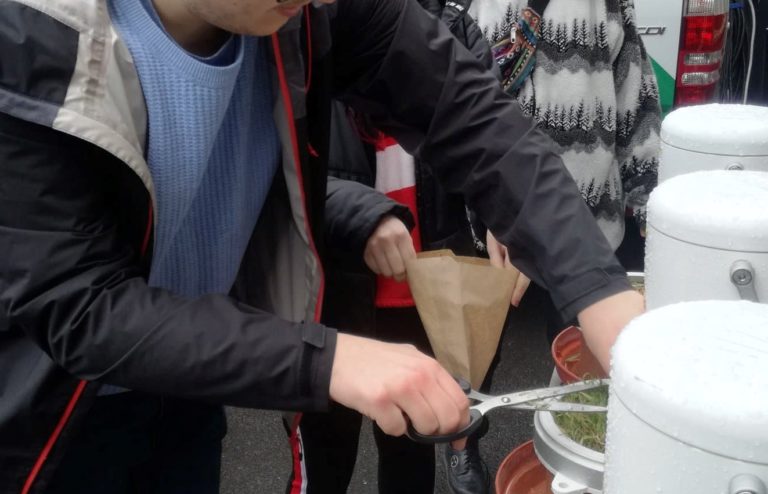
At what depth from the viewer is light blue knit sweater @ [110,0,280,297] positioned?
3.80 ft

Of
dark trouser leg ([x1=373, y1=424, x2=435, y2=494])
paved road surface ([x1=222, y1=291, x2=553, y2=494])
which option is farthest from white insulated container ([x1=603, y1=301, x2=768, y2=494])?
paved road surface ([x1=222, y1=291, x2=553, y2=494])

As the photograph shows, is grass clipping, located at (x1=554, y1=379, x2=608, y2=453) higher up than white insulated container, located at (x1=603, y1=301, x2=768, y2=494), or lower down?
lower down

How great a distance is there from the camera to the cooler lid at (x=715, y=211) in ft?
3.14

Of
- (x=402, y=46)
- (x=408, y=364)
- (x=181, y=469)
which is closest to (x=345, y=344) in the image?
(x=408, y=364)

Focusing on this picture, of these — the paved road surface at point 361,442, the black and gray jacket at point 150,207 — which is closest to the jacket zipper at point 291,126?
the black and gray jacket at point 150,207

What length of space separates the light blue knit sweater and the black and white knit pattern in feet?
4.78

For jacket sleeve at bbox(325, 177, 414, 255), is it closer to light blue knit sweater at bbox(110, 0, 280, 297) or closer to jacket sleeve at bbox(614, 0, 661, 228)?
light blue knit sweater at bbox(110, 0, 280, 297)

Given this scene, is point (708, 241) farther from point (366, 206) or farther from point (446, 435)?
point (366, 206)

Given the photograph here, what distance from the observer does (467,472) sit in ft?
9.02

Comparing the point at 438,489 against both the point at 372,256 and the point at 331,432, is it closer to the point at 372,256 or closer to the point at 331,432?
the point at 331,432

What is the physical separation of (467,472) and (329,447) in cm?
74

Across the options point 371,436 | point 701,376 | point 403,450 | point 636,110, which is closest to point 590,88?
point 636,110

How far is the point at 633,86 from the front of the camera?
9.11ft

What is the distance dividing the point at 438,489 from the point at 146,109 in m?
2.12
